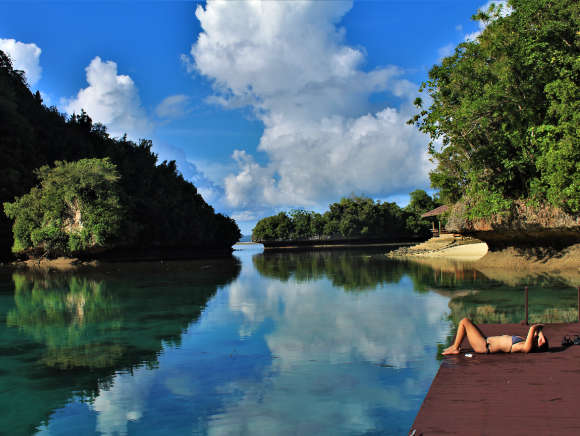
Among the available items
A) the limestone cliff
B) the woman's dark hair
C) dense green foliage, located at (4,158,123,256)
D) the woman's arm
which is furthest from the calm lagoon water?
dense green foliage, located at (4,158,123,256)

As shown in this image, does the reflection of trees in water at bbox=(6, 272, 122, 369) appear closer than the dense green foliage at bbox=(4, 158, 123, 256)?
Yes

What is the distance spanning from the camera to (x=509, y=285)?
20.8m

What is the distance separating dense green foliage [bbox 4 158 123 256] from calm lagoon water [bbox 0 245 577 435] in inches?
852

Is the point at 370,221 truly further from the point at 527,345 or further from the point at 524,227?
the point at 527,345

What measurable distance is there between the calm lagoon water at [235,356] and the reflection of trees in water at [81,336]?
1.6 inches

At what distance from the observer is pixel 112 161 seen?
62594mm

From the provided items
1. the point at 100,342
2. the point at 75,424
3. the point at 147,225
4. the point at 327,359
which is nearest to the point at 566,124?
the point at 327,359

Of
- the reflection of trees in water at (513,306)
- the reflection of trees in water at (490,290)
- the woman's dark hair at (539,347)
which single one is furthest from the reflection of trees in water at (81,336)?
the reflection of trees in water at (513,306)

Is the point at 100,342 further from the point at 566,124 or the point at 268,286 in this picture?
the point at 566,124

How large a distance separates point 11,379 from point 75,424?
116 inches

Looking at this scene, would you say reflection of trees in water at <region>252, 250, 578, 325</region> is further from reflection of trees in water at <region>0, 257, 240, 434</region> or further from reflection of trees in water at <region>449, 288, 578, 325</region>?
reflection of trees in water at <region>0, 257, 240, 434</region>

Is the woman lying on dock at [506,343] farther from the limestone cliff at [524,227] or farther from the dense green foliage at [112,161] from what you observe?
the dense green foliage at [112,161]

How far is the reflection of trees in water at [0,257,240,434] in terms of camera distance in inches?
320

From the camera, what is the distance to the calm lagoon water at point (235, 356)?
22.9ft
